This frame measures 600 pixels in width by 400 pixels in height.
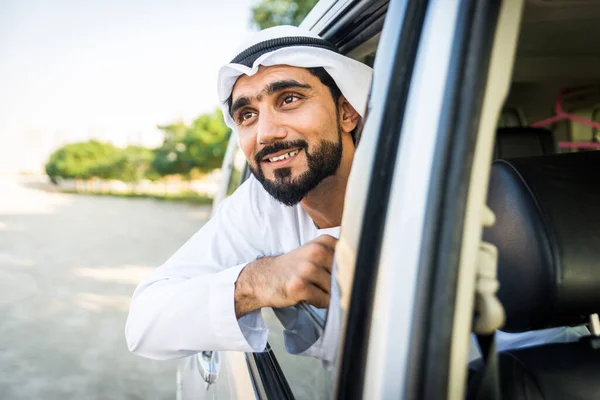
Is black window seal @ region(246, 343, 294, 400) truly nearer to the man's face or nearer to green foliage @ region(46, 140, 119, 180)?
the man's face

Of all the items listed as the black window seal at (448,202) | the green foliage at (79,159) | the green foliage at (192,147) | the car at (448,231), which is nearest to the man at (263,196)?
the car at (448,231)

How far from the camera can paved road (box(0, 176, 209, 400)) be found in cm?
442

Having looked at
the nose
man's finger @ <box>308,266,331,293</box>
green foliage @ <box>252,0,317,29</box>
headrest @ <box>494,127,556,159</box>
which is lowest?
man's finger @ <box>308,266,331,293</box>

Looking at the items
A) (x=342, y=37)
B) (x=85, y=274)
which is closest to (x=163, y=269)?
(x=342, y=37)

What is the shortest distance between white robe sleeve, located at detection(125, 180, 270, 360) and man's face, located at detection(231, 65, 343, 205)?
22 cm

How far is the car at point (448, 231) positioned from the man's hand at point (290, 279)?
0.18 meters

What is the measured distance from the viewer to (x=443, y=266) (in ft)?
2.34

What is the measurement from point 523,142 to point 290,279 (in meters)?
2.24

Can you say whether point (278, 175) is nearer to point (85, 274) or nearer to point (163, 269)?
point (163, 269)

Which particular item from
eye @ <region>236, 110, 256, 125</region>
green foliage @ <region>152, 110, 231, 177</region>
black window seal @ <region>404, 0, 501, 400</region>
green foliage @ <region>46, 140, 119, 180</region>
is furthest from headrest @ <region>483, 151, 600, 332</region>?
green foliage @ <region>46, 140, 119, 180</region>

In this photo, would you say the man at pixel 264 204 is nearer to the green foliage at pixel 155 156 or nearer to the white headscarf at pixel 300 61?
the white headscarf at pixel 300 61

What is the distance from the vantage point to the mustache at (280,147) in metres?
1.64

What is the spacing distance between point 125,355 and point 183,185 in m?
30.1

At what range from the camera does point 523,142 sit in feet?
9.69
